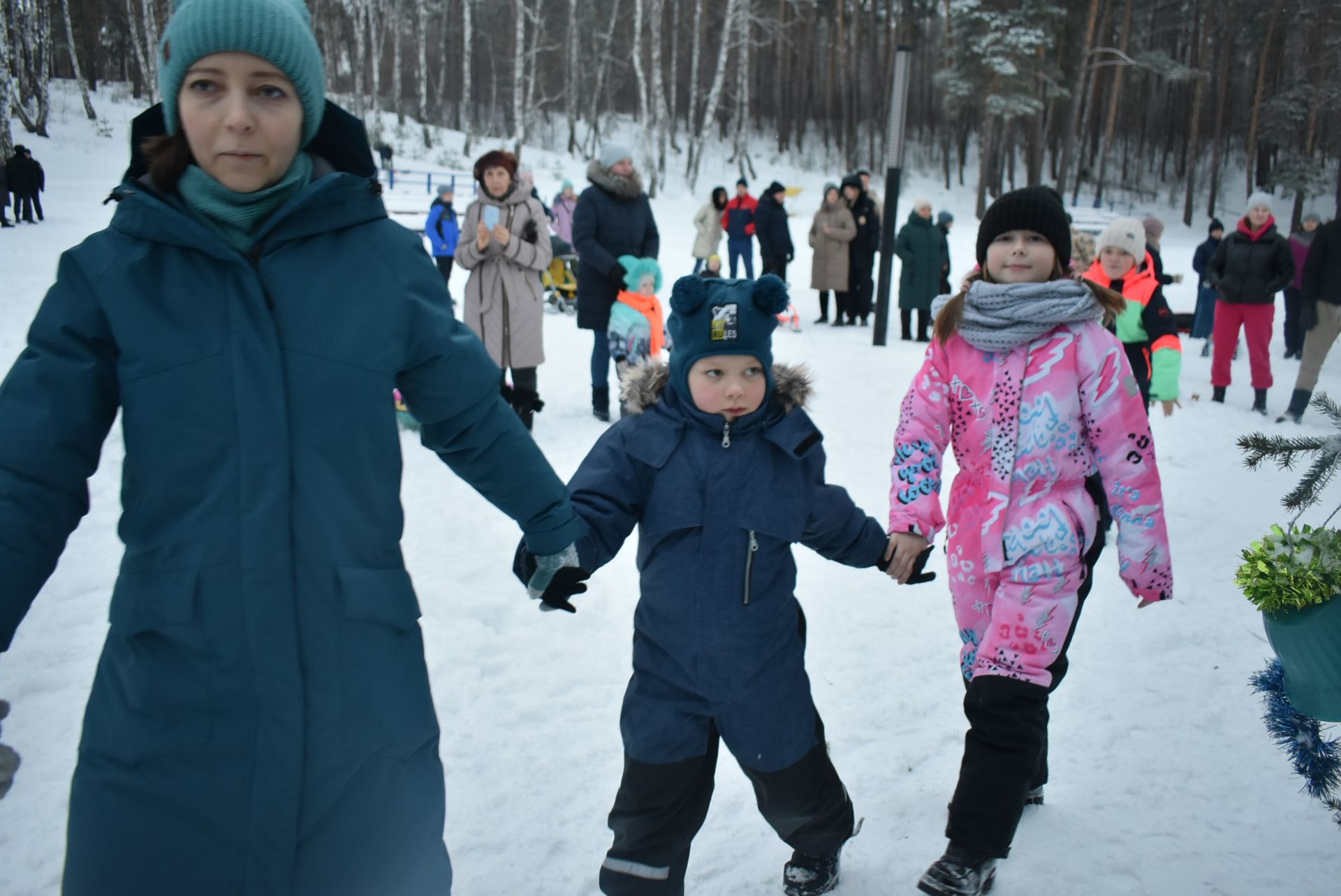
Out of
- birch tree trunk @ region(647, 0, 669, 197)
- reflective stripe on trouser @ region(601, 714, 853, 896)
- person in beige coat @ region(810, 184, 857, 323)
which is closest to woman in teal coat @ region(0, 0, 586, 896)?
reflective stripe on trouser @ region(601, 714, 853, 896)

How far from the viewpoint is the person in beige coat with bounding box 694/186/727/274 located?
13.2 meters

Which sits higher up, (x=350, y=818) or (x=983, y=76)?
(x=983, y=76)

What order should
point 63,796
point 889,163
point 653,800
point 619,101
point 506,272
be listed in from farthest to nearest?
point 619,101
point 889,163
point 506,272
point 63,796
point 653,800

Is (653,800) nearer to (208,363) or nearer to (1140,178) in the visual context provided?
(208,363)

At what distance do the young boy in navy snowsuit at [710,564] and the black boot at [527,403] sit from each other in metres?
4.36

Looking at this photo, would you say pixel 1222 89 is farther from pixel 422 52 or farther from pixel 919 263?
pixel 919 263

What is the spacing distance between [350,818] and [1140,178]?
45.6m

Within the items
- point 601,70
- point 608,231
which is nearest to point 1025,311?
point 608,231

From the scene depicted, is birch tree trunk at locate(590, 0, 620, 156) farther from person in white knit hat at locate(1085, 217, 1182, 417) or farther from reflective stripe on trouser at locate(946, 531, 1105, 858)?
reflective stripe on trouser at locate(946, 531, 1105, 858)

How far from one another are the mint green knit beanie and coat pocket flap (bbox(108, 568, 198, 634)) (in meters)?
0.71

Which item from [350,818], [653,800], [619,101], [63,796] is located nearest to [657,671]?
[653,800]

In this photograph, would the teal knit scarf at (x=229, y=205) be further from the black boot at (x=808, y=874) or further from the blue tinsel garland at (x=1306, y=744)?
the blue tinsel garland at (x=1306, y=744)

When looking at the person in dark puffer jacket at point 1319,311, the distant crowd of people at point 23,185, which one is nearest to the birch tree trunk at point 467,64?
the distant crowd of people at point 23,185

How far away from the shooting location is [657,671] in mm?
2256
